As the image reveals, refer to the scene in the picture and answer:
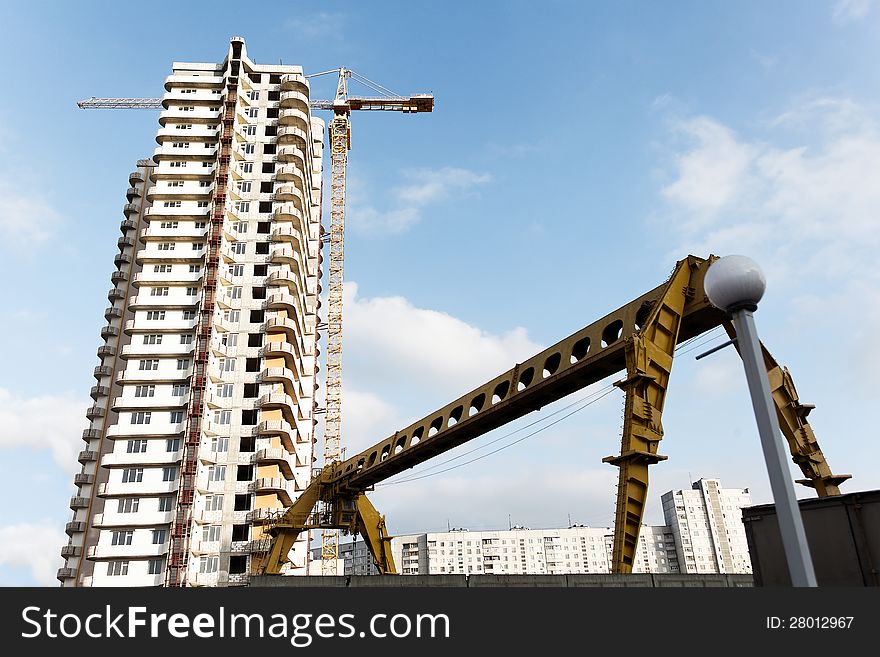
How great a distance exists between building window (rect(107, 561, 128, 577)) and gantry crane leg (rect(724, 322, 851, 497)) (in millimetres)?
54680

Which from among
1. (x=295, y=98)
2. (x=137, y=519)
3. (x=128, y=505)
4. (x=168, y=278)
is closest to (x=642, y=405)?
(x=137, y=519)

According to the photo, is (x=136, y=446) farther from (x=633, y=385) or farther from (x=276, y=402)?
(x=633, y=385)

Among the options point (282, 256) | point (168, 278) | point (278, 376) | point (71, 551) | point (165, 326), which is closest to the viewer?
point (278, 376)

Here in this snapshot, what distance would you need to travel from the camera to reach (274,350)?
6488cm

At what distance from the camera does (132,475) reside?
194ft

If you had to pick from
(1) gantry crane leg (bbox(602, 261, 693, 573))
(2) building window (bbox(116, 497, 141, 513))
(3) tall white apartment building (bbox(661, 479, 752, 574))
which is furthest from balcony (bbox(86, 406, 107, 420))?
(3) tall white apartment building (bbox(661, 479, 752, 574))

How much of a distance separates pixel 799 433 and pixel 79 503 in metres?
71.4

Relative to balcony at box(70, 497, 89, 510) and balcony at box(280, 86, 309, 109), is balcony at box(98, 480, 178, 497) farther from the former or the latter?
balcony at box(280, 86, 309, 109)

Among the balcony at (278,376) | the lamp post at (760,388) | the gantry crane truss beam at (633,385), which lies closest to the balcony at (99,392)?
the balcony at (278,376)

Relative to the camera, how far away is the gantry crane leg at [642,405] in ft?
65.7
